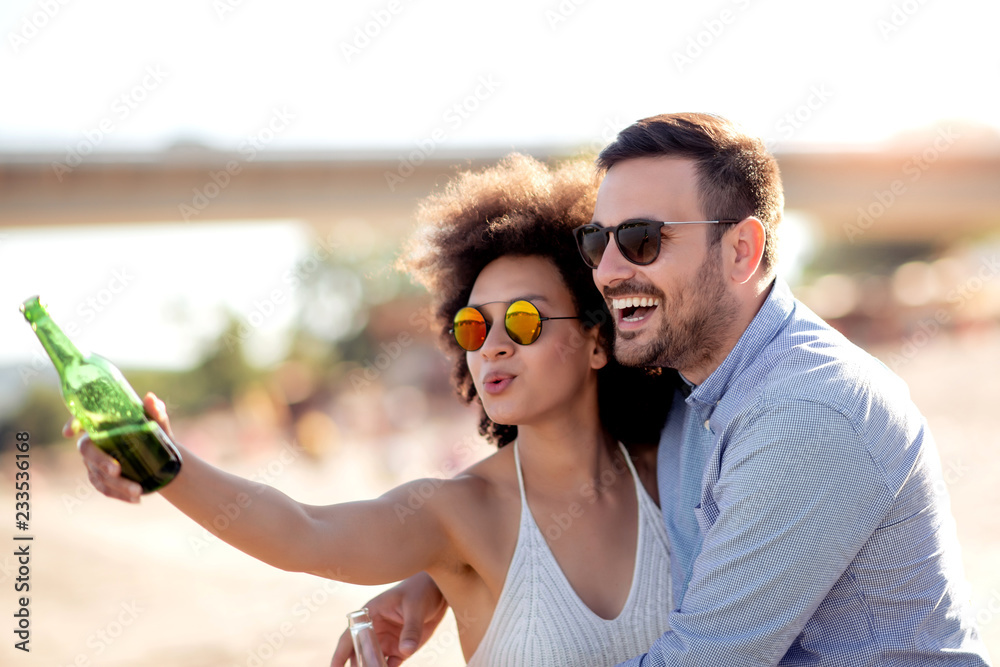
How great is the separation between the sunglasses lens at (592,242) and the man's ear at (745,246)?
0.41 m

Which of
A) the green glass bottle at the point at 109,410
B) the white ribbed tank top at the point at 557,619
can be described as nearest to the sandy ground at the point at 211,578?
the white ribbed tank top at the point at 557,619

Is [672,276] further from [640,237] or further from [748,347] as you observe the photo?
[748,347]

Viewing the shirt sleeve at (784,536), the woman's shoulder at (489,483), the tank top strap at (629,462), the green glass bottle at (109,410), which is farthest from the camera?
the tank top strap at (629,462)

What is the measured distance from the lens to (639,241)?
268cm

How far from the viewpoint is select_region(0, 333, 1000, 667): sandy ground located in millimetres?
9297

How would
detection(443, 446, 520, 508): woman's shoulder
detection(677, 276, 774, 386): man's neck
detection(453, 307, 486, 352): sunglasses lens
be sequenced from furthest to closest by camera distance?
detection(453, 307, 486, 352): sunglasses lens < detection(443, 446, 520, 508): woman's shoulder < detection(677, 276, 774, 386): man's neck

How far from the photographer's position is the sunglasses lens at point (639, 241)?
105 inches

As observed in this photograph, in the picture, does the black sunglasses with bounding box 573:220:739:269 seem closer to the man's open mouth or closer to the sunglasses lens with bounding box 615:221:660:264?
the sunglasses lens with bounding box 615:221:660:264

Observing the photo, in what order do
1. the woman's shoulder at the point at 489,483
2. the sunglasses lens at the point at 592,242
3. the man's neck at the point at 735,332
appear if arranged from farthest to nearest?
1. the woman's shoulder at the point at 489,483
2. the sunglasses lens at the point at 592,242
3. the man's neck at the point at 735,332

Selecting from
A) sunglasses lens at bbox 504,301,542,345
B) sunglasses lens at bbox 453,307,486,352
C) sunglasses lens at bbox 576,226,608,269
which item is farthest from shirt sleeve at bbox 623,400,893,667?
sunglasses lens at bbox 453,307,486,352

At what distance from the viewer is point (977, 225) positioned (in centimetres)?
5950

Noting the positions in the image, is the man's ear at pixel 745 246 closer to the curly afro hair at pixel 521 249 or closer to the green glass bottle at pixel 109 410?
the curly afro hair at pixel 521 249

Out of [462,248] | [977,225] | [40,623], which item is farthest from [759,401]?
[977,225]

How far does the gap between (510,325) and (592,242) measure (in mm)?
432
